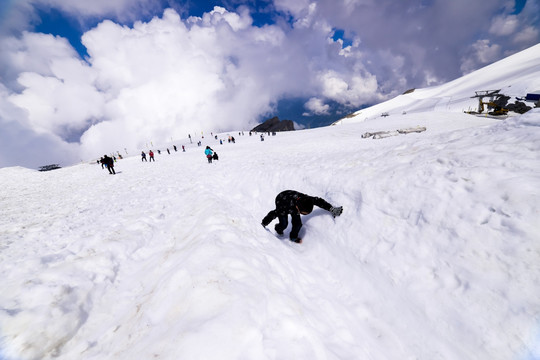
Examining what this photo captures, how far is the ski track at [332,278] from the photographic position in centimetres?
300

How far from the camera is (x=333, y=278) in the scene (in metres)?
5.20

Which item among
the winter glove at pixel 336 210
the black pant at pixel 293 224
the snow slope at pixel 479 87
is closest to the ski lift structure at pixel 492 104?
the snow slope at pixel 479 87

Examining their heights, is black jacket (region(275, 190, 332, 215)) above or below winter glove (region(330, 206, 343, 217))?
above

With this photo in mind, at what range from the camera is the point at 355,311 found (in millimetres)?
4188

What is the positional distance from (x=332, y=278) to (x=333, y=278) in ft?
0.08

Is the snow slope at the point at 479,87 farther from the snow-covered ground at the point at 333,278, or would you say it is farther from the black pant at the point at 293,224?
the black pant at the point at 293,224

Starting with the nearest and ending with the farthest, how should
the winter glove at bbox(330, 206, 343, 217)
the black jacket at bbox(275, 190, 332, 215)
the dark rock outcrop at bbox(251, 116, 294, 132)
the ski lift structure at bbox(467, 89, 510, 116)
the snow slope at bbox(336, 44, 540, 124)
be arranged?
the winter glove at bbox(330, 206, 343, 217) < the black jacket at bbox(275, 190, 332, 215) < the ski lift structure at bbox(467, 89, 510, 116) < the snow slope at bbox(336, 44, 540, 124) < the dark rock outcrop at bbox(251, 116, 294, 132)

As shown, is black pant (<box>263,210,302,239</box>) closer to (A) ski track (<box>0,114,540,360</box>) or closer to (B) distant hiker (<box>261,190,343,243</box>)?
(B) distant hiker (<box>261,190,343,243</box>)

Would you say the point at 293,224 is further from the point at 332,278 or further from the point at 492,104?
the point at 492,104

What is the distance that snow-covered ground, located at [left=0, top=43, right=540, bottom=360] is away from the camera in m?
2.99

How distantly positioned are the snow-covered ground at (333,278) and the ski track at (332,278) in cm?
2

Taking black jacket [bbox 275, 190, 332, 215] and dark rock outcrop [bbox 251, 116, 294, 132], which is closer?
black jacket [bbox 275, 190, 332, 215]

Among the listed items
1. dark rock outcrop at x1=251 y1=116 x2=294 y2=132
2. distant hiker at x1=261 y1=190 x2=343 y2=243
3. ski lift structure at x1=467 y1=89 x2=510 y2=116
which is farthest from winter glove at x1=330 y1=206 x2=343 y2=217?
dark rock outcrop at x1=251 y1=116 x2=294 y2=132

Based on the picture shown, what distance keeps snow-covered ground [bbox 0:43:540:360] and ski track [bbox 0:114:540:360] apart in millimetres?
22
